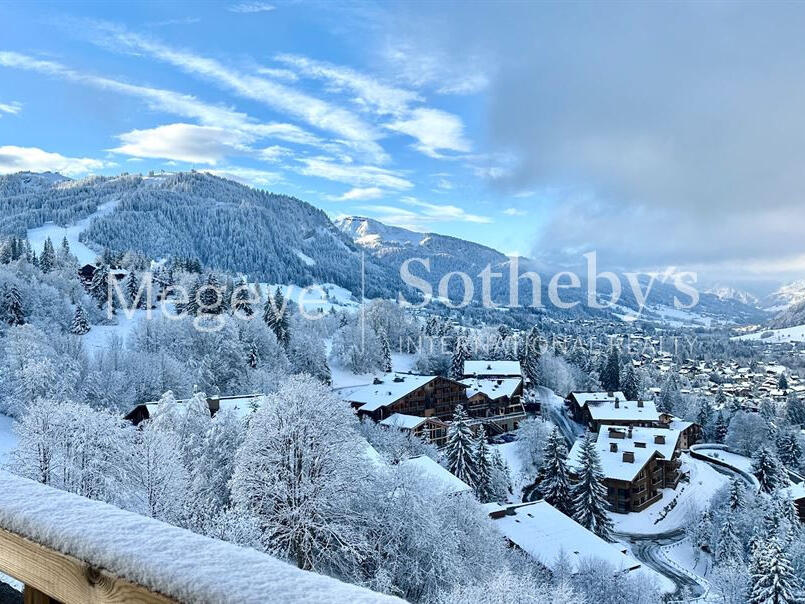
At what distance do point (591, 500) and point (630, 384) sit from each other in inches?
1857

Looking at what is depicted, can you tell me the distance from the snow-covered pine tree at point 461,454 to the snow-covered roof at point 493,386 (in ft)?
73.7

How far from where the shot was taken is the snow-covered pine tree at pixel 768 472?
41406 millimetres

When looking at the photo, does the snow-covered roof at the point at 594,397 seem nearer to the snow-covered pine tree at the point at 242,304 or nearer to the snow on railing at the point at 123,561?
the snow-covered pine tree at the point at 242,304

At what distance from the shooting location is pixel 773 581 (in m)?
22.2

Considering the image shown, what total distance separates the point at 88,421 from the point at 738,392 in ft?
417

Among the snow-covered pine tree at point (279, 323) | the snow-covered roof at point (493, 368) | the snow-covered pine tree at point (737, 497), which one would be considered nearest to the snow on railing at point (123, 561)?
the snow-covered pine tree at point (737, 497)

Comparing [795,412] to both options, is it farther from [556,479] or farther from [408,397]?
[556,479]

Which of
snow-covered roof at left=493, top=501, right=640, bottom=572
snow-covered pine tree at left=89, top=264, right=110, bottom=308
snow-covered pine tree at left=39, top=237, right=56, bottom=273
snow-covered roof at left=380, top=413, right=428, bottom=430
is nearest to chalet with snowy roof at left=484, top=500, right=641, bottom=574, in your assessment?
snow-covered roof at left=493, top=501, right=640, bottom=572

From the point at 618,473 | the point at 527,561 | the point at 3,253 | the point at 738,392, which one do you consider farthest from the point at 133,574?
the point at 738,392

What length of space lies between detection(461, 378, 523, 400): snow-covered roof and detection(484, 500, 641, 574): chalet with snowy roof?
2995 cm

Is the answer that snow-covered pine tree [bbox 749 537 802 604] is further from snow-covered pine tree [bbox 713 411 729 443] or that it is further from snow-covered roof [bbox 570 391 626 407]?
snow-covered pine tree [bbox 713 411 729 443]

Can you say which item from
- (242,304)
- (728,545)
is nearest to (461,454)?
(728,545)

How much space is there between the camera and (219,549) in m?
1.47

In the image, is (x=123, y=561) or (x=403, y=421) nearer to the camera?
(x=123, y=561)
